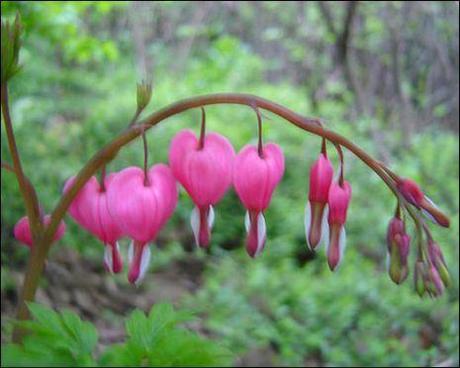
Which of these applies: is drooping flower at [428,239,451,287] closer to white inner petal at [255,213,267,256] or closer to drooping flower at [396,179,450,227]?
drooping flower at [396,179,450,227]

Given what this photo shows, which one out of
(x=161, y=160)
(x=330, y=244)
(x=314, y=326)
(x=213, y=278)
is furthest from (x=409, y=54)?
(x=330, y=244)

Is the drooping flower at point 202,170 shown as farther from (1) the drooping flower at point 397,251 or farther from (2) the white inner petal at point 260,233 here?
(1) the drooping flower at point 397,251

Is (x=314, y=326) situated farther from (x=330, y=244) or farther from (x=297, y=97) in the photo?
(x=297, y=97)

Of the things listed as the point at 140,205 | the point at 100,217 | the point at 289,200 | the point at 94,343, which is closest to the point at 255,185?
the point at 140,205

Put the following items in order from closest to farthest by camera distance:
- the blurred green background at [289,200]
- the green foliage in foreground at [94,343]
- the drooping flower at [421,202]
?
the drooping flower at [421,202] → the green foliage in foreground at [94,343] → the blurred green background at [289,200]

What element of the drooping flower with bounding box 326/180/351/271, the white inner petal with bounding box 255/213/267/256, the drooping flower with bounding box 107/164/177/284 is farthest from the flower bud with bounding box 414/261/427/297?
the drooping flower with bounding box 107/164/177/284

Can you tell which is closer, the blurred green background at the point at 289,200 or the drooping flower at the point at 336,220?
the drooping flower at the point at 336,220

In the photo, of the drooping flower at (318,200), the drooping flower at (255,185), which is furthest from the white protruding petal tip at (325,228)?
the drooping flower at (255,185)
